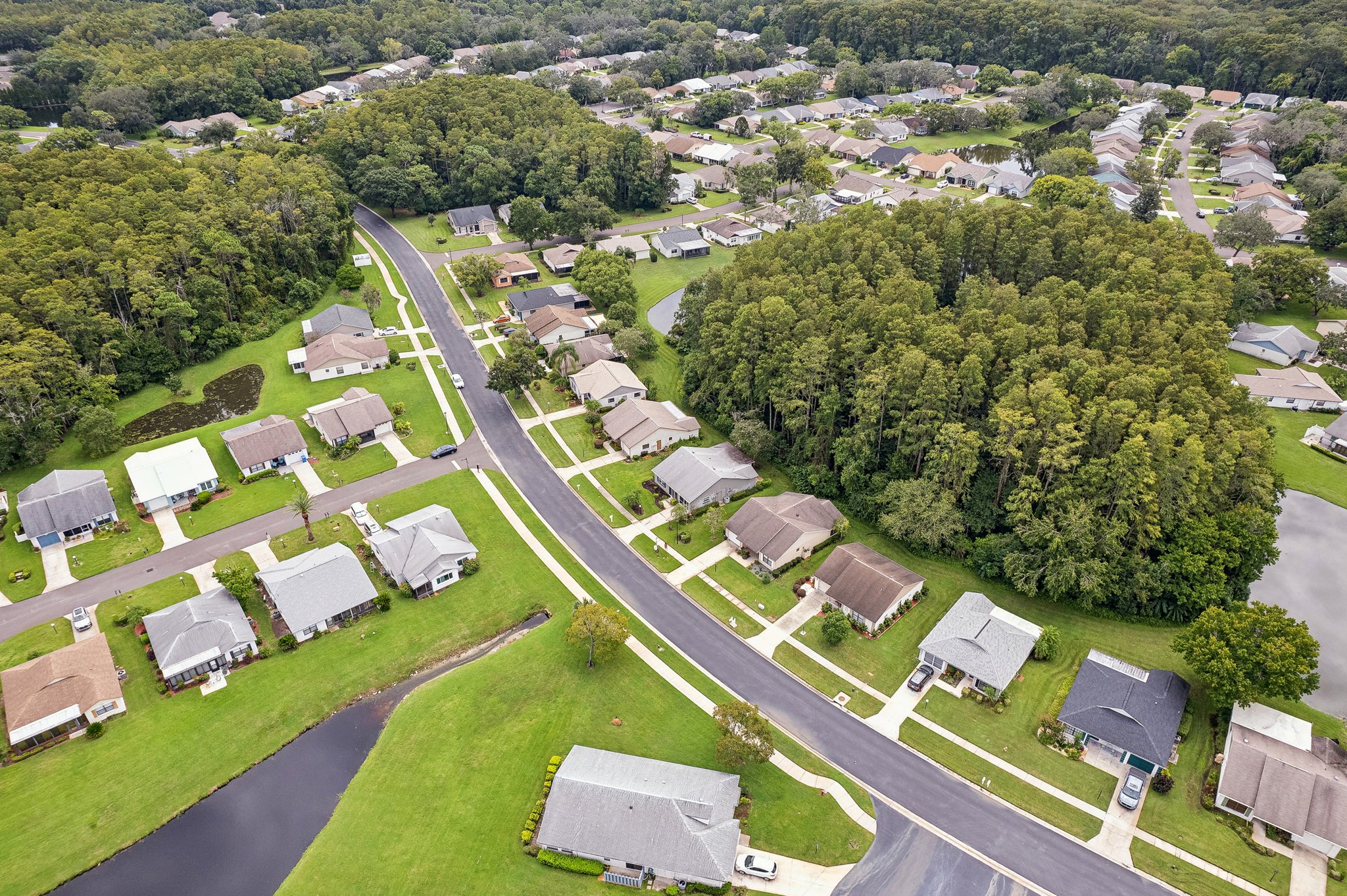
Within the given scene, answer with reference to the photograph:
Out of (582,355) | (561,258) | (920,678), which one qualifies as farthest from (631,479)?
(561,258)

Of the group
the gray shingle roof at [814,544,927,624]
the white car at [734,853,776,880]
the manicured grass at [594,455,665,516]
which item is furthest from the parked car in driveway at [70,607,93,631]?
the gray shingle roof at [814,544,927,624]

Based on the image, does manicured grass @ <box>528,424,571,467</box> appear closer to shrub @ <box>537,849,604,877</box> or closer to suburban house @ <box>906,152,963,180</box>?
shrub @ <box>537,849,604,877</box>

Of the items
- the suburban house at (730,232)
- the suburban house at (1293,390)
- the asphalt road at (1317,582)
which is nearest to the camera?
the asphalt road at (1317,582)

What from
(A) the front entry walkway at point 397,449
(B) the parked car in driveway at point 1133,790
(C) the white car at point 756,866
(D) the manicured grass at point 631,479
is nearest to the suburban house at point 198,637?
(A) the front entry walkway at point 397,449

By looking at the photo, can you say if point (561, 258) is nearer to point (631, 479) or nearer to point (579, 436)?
point (579, 436)

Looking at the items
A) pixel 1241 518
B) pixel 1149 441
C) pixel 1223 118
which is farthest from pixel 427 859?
pixel 1223 118

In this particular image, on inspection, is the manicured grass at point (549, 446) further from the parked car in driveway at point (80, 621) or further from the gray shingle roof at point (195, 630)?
the parked car in driveway at point (80, 621)
